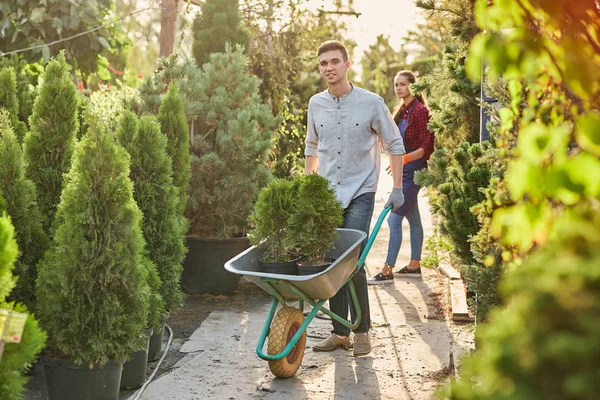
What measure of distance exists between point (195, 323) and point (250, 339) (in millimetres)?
672

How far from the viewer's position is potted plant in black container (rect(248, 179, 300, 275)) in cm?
437

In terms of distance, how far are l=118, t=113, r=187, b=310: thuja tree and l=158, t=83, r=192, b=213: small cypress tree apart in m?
0.67

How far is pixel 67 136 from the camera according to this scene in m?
4.90

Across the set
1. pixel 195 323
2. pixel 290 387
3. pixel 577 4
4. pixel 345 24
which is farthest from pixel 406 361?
pixel 345 24

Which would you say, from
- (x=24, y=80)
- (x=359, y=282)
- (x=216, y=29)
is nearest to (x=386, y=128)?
(x=359, y=282)

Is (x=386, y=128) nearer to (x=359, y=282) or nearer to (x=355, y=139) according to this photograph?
(x=355, y=139)

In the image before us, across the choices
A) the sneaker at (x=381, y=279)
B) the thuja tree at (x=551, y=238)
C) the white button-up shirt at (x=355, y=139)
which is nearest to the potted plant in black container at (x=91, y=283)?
the white button-up shirt at (x=355, y=139)

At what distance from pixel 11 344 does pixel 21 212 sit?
1.68 m

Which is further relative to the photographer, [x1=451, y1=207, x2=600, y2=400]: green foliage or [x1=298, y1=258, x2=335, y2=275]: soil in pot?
[x1=298, y1=258, x2=335, y2=275]: soil in pot

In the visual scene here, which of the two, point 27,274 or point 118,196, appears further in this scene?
point 27,274

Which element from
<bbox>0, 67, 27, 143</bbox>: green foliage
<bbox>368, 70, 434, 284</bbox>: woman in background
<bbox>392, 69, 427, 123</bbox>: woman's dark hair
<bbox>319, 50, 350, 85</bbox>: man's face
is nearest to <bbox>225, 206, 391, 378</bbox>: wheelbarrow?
<bbox>319, 50, 350, 85</bbox>: man's face

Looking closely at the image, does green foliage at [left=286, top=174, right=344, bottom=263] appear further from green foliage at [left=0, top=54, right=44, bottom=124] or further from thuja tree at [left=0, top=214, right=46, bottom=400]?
green foliage at [left=0, top=54, right=44, bottom=124]

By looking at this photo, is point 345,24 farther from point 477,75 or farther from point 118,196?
point 477,75

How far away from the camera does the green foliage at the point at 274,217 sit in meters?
4.38
